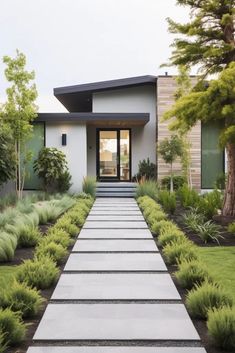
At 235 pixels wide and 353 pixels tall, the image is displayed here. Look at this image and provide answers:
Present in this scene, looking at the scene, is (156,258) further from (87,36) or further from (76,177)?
(87,36)

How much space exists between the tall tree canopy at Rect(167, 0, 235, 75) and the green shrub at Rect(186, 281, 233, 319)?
20.5ft

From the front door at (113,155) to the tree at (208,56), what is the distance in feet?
30.2

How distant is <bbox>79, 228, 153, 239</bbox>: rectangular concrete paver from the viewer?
7.72 m

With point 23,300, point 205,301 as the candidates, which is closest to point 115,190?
point 23,300

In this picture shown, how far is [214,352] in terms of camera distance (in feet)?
10.0

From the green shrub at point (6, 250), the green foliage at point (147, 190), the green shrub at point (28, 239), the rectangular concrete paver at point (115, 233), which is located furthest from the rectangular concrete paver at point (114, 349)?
the green foliage at point (147, 190)

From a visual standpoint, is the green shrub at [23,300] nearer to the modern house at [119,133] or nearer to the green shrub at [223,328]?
the green shrub at [223,328]

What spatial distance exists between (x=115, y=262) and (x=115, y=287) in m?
1.21

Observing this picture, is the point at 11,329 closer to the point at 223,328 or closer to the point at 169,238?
the point at 223,328

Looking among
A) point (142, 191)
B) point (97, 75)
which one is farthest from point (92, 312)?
point (97, 75)

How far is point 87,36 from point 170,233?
15.4m

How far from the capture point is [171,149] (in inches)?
607

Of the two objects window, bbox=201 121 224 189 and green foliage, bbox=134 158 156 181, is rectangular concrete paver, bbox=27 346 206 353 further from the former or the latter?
green foliage, bbox=134 158 156 181

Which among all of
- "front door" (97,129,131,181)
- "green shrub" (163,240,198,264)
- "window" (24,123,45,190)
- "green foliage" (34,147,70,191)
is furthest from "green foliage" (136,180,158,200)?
"green shrub" (163,240,198,264)
